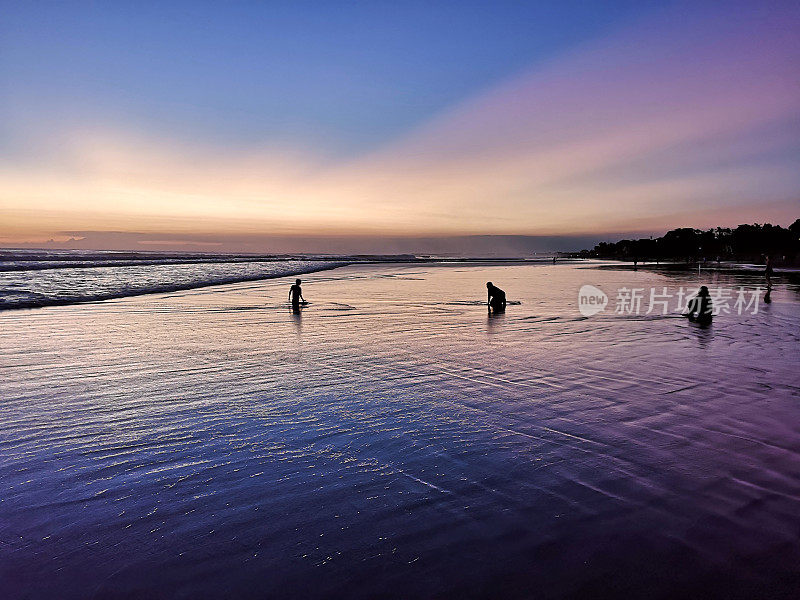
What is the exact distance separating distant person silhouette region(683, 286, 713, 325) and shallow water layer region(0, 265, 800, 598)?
618 cm

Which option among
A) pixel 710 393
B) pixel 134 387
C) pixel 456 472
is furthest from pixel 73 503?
pixel 710 393

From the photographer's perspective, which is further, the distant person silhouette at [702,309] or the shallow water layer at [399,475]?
the distant person silhouette at [702,309]

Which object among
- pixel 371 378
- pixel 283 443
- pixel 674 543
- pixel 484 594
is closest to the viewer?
pixel 484 594

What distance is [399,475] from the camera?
220 inches

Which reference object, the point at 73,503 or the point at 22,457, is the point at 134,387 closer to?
the point at 22,457

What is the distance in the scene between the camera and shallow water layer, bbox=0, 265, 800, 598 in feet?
12.7

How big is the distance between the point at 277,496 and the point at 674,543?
373 centimetres

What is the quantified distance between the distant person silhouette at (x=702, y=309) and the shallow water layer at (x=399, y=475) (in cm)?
618

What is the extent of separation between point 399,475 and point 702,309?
18.0 m

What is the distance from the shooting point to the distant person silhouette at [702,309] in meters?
18.6

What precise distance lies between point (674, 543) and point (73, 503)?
570 cm

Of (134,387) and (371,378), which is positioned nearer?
(134,387)

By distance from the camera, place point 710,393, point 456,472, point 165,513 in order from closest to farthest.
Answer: point 165,513 → point 456,472 → point 710,393

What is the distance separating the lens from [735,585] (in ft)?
12.1
